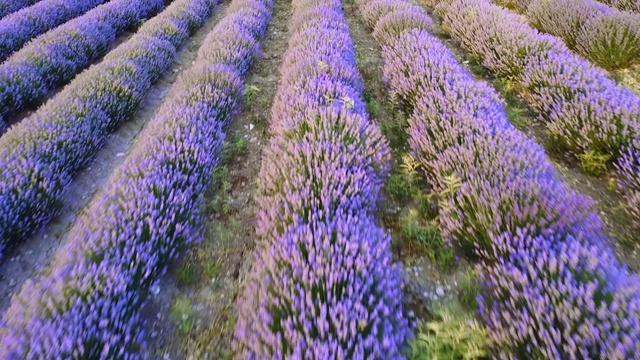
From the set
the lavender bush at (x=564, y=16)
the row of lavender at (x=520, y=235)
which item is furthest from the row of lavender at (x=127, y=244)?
the lavender bush at (x=564, y=16)

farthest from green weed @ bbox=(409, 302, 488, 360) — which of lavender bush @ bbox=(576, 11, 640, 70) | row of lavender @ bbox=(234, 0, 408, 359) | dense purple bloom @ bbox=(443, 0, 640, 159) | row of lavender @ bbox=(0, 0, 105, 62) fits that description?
row of lavender @ bbox=(0, 0, 105, 62)

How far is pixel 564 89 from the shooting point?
4.13 metres

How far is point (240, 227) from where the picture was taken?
3.32 m

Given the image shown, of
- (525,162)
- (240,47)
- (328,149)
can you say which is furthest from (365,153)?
(240,47)

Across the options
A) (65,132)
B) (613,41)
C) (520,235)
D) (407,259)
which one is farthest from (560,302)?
(613,41)

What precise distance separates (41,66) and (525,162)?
621 cm

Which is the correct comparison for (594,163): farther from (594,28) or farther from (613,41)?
(594,28)

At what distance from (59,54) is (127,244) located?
15.5ft

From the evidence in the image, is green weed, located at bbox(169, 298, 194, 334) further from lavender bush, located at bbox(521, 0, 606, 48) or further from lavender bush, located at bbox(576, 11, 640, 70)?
lavender bush, located at bbox(521, 0, 606, 48)

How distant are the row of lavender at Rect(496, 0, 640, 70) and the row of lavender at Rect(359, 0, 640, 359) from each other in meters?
2.46

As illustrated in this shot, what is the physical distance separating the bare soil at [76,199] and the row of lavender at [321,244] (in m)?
1.77

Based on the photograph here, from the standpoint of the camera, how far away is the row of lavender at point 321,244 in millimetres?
1943

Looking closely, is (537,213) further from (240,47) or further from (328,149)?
(240,47)

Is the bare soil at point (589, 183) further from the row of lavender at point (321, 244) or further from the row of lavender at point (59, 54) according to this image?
the row of lavender at point (59, 54)
